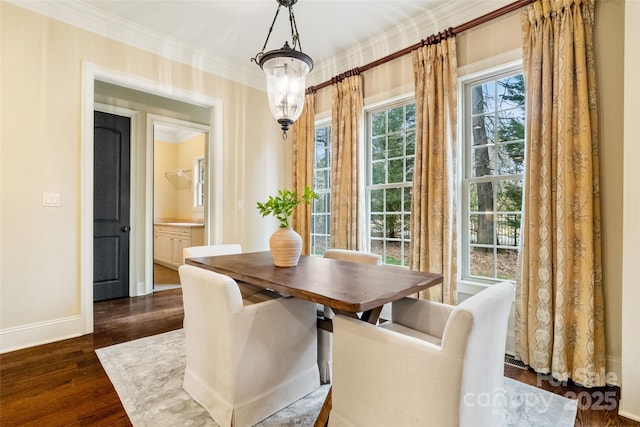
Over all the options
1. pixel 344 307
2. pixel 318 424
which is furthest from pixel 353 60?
pixel 318 424

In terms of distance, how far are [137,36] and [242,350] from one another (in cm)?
319

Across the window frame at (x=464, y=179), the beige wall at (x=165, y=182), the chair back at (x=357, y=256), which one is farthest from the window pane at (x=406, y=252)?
the beige wall at (x=165, y=182)

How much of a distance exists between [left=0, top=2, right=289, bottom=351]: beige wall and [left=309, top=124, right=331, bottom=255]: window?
2122 millimetres

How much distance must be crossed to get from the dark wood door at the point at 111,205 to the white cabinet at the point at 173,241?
4.18 feet

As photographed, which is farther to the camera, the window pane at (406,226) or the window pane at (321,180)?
the window pane at (321,180)

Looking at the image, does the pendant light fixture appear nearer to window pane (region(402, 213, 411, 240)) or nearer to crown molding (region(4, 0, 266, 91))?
window pane (region(402, 213, 411, 240))

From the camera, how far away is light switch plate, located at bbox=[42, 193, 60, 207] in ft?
8.64

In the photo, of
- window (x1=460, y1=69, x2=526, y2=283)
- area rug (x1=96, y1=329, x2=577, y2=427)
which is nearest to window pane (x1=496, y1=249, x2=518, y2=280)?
window (x1=460, y1=69, x2=526, y2=283)

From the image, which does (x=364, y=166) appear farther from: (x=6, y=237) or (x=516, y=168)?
(x=6, y=237)

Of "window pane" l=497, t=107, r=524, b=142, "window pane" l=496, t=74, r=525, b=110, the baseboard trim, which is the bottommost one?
the baseboard trim

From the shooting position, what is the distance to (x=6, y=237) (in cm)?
248

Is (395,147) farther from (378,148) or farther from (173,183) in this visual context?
(173,183)

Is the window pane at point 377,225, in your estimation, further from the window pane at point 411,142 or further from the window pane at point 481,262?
the window pane at point 481,262

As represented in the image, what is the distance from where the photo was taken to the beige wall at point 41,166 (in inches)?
97.8
